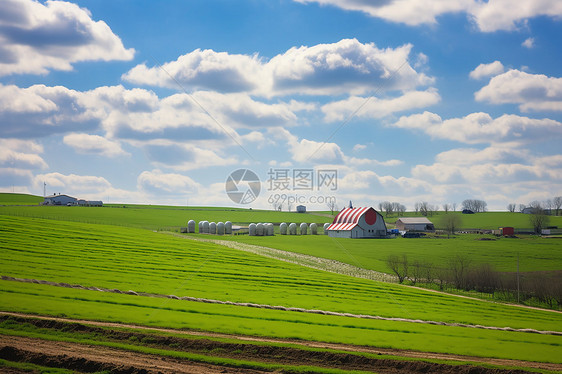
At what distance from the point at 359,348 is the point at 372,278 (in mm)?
35285

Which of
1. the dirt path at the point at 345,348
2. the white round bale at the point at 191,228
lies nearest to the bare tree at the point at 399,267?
the dirt path at the point at 345,348

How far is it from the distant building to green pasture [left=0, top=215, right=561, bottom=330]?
131m

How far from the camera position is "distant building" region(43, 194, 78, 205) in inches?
7116

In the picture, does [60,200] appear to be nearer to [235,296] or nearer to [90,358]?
[235,296]

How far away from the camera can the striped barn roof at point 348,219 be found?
113m

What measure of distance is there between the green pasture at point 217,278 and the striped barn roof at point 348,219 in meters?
57.3

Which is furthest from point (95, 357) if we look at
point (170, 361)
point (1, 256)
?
point (1, 256)

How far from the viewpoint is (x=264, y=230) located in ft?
366

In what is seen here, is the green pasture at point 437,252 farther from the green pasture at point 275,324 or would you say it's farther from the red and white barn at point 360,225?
the green pasture at point 275,324

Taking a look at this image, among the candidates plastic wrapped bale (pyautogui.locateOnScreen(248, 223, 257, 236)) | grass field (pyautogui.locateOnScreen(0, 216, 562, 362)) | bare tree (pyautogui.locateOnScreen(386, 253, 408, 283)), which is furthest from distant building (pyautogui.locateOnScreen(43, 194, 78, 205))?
bare tree (pyautogui.locateOnScreen(386, 253, 408, 283))

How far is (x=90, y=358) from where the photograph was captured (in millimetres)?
17672

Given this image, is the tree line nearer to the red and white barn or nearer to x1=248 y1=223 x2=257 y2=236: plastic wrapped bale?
the red and white barn

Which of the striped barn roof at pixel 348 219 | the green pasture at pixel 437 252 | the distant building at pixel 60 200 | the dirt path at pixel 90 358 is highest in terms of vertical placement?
the distant building at pixel 60 200

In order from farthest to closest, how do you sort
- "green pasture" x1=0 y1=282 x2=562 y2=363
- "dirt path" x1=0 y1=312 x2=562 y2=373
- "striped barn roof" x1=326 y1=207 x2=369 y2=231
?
"striped barn roof" x1=326 y1=207 x2=369 y2=231 < "green pasture" x1=0 y1=282 x2=562 y2=363 < "dirt path" x1=0 y1=312 x2=562 y2=373
